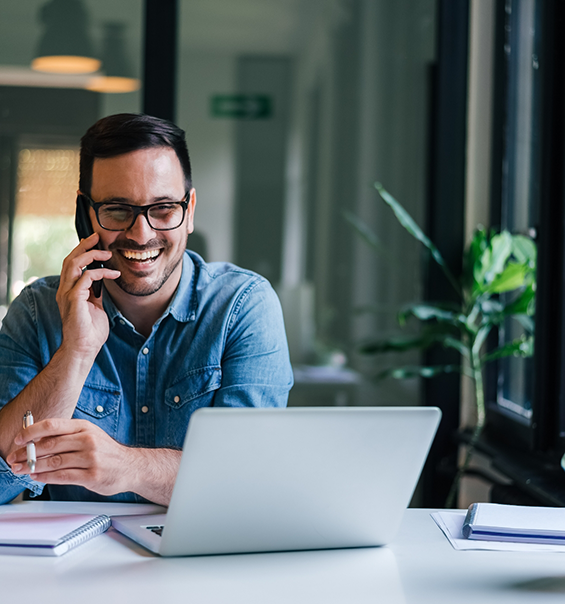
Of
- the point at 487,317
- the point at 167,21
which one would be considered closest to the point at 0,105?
the point at 167,21

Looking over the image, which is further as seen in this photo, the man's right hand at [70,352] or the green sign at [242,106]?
the green sign at [242,106]

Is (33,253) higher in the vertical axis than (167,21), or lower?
lower

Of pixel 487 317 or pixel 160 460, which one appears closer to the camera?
pixel 160 460

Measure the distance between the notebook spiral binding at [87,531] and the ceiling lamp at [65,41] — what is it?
226 centimetres

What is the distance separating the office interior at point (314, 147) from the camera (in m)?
2.95

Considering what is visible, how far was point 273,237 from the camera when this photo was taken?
3.06 meters

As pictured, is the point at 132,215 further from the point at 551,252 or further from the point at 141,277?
the point at 551,252

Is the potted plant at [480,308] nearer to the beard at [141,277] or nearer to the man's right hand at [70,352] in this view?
the beard at [141,277]

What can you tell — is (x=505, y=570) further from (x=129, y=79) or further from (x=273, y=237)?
(x=129, y=79)

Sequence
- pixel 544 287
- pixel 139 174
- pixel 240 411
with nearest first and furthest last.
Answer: pixel 240 411 → pixel 139 174 → pixel 544 287

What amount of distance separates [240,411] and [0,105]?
2449mm

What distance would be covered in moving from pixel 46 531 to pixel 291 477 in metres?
0.39

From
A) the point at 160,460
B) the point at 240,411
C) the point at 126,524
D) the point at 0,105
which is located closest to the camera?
the point at 240,411

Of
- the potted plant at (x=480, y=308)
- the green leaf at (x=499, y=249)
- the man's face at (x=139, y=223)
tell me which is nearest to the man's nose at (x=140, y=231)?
the man's face at (x=139, y=223)
